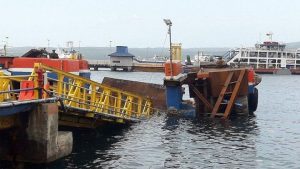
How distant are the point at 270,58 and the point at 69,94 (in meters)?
126

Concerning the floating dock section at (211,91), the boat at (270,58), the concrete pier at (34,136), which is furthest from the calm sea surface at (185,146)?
the boat at (270,58)

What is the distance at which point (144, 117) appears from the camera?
1216 inches

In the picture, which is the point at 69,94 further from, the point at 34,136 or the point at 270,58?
→ the point at 270,58

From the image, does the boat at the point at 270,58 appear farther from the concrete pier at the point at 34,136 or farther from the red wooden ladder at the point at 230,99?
the concrete pier at the point at 34,136

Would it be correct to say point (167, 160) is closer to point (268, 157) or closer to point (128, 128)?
point (268, 157)

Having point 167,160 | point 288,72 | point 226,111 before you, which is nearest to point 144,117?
point 226,111

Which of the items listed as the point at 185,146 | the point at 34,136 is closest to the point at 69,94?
the point at 34,136

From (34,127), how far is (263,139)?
46.7 ft

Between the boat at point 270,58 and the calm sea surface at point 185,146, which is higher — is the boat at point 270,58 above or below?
above

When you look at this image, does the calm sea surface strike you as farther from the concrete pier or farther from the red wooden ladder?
the red wooden ladder

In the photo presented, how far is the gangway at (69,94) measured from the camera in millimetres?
16844

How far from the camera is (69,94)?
845 inches

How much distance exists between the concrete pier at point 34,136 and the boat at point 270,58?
12555cm

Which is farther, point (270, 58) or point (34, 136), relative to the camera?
point (270, 58)
